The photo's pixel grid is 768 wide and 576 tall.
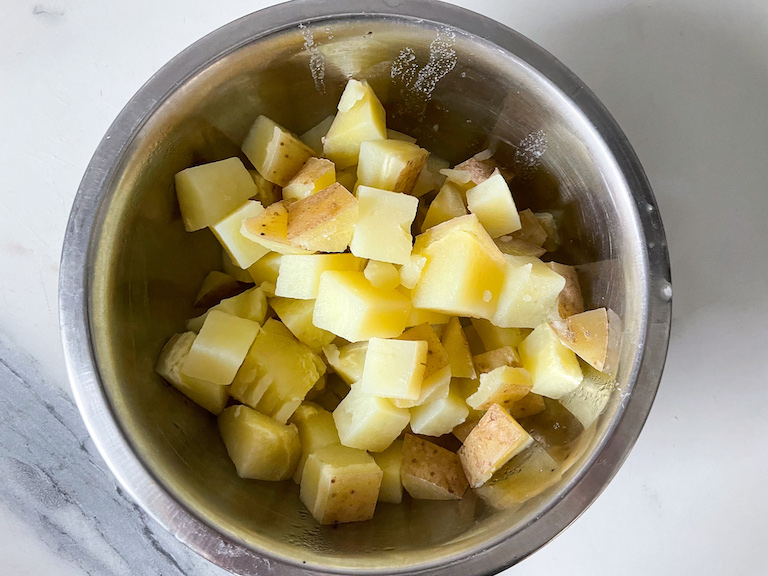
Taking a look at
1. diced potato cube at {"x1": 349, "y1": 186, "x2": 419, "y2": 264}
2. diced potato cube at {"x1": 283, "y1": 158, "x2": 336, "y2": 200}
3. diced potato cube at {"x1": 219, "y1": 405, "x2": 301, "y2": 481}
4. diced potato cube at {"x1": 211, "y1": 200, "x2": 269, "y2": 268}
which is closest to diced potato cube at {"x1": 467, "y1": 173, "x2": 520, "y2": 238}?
diced potato cube at {"x1": 349, "y1": 186, "x2": 419, "y2": 264}

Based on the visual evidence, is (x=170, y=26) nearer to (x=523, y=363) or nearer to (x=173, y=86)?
(x=173, y=86)

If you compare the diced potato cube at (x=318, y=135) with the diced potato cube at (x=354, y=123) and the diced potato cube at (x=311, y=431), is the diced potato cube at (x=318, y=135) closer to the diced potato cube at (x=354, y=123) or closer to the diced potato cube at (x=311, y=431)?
the diced potato cube at (x=354, y=123)

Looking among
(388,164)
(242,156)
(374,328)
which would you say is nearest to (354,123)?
(388,164)

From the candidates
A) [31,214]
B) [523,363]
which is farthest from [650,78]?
[31,214]

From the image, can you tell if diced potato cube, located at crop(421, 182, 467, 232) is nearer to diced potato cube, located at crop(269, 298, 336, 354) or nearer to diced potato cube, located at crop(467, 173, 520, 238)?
diced potato cube, located at crop(467, 173, 520, 238)

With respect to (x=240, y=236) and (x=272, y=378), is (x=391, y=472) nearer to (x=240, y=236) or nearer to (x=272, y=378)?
(x=272, y=378)

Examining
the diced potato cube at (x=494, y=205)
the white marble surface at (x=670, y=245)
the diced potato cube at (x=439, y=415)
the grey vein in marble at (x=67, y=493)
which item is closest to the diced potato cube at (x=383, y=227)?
the diced potato cube at (x=494, y=205)
